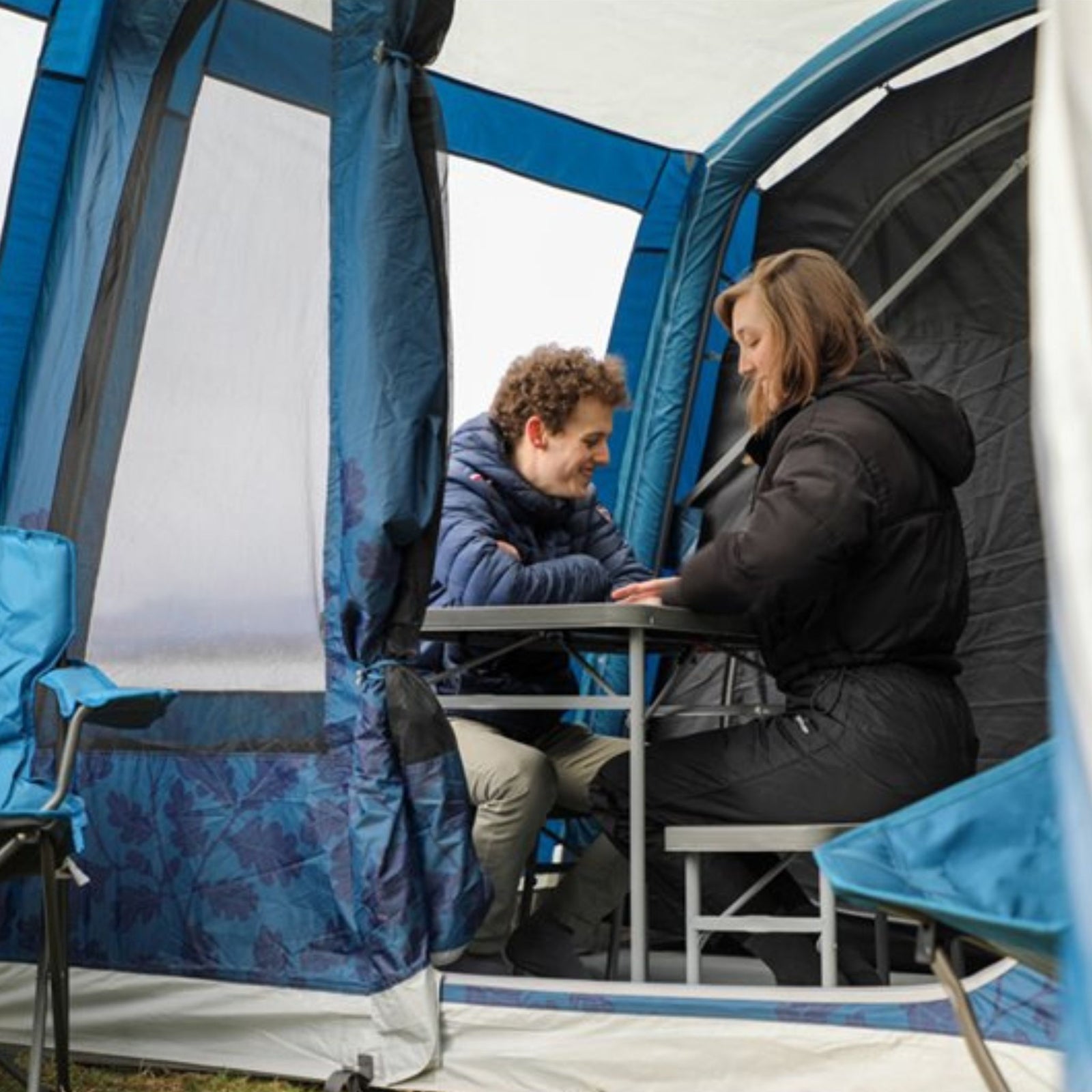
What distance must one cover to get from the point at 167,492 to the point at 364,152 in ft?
2.80

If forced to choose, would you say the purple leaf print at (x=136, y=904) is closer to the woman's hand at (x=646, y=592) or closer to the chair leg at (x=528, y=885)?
the chair leg at (x=528, y=885)

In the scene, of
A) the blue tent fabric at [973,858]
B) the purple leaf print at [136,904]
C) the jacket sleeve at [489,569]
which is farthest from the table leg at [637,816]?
the blue tent fabric at [973,858]

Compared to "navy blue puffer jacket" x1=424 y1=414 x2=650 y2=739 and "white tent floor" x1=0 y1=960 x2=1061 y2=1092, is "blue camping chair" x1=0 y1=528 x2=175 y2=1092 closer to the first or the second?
"white tent floor" x1=0 y1=960 x2=1061 y2=1092

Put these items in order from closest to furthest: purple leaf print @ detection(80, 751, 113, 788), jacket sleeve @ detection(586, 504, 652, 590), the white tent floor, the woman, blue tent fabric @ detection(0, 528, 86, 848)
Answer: the white tent floor → the woman → blue tent fabric @ detection(0, 528, 86, 848) → purple leaf print @ detection(80, 751, 113, 788) → jacket sleeve @ detection(586, 504, 652, 590)

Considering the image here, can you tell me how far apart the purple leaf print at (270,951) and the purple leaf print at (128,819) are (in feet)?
1.14

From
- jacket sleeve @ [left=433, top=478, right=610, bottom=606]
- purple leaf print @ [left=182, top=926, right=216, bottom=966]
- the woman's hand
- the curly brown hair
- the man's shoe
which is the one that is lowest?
purple leaf print @ [left=182, top=926, right=216, bottom=966]

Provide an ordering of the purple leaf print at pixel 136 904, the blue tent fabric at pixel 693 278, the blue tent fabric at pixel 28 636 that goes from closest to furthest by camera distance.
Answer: the blue tent fabric at pixel 28 636 < the purple leaf print at pixel 136 904 < the blue tent fabric at pixel 693 278

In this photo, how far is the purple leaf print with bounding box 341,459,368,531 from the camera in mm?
3742

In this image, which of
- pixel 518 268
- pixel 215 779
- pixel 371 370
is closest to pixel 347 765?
pixel 215 779

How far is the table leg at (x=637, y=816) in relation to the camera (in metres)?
3.66

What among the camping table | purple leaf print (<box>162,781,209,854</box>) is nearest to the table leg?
the camping table

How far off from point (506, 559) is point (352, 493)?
0.42m

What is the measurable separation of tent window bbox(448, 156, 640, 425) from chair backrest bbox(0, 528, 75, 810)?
1.59 m

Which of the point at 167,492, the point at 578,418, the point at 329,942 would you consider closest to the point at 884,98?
the point at 578,418
